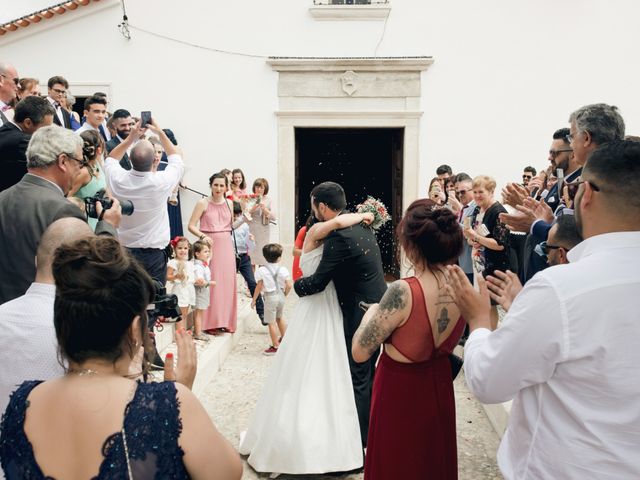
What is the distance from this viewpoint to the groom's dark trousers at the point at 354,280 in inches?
156

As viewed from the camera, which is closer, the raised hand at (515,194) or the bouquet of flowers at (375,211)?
the raised hand at (515,194)

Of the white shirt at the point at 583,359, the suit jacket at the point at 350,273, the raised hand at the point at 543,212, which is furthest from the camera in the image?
the suit jacket at the point at 350,273

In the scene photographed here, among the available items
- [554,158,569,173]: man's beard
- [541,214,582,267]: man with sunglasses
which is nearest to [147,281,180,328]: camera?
[541,214,582,267]: man with sunglasses

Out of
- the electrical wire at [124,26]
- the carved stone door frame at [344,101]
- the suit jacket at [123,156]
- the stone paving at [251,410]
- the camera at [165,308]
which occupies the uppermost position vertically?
the electrical wire at [124,26]

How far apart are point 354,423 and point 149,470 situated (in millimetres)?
2733

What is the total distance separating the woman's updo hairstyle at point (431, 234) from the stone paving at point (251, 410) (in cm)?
205

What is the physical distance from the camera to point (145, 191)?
5055mm

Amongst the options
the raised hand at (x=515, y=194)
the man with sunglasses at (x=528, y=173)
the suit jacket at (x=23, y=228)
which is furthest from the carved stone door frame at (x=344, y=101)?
the suit jacket at (x=23, y=228)

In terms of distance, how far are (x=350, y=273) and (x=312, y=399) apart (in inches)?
35.6

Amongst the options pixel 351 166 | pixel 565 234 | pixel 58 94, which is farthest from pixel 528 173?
pixel 565 234

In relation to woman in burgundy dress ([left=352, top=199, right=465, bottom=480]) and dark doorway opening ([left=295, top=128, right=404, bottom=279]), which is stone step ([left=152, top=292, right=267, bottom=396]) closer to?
woman in burgundy dress ([left=352, top=199, right=465, bottom=480])

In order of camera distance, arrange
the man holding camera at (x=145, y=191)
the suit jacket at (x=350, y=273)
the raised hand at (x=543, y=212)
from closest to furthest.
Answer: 1. the raised hand at (x=543, y=212)
2. the suit jacket at (x=350, y=273)
3. the man holding camera at (x=145, y=191)

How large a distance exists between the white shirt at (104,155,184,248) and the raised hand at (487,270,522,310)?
12.0ft

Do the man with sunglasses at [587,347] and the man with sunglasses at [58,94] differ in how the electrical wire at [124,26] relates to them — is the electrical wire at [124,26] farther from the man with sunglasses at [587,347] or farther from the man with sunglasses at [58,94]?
the man with sunglasses at [587,347]
